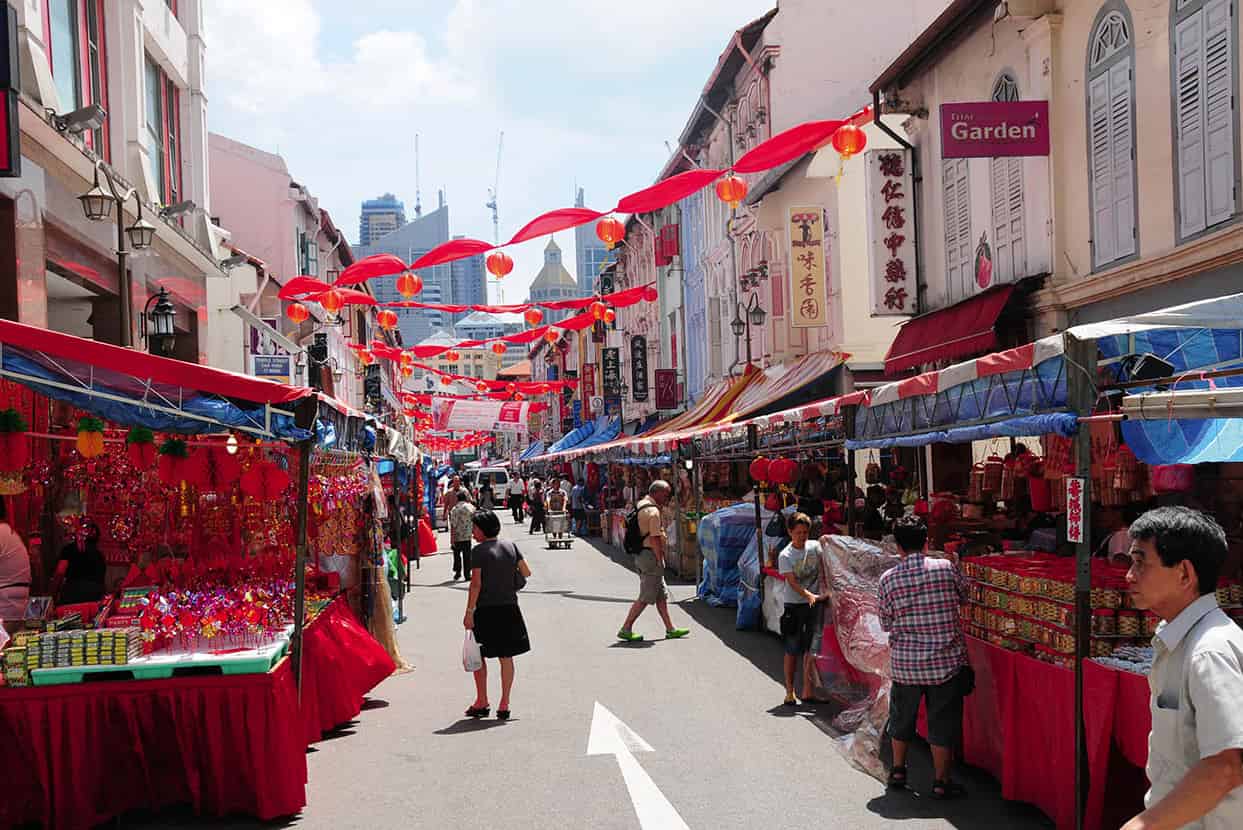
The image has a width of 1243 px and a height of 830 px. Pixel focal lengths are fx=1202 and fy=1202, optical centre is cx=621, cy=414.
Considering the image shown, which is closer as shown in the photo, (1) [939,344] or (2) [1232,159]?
(2) [1232,159]

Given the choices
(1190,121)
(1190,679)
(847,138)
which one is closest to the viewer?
(1190,679)

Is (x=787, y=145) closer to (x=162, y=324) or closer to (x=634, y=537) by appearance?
(x=634, y=537)

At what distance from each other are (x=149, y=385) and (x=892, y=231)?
44.5 feet

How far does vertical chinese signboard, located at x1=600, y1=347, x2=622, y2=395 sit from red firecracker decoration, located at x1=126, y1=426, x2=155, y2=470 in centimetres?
4138

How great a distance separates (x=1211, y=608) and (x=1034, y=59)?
1352 cm

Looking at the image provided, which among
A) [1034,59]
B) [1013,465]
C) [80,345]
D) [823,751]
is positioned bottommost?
[823,751]

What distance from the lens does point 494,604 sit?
411 inches

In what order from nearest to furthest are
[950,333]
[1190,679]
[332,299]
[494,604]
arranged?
[1190,679]
[494,604]
[950,333]
[332,299]

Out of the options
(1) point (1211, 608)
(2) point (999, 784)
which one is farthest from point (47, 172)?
(1) point (1211, 608)

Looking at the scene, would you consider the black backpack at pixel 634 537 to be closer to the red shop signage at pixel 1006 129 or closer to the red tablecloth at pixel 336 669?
the red tablecloth at pixel 336 669

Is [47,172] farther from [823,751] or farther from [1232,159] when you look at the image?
[1232,159]

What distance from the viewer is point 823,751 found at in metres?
8.88

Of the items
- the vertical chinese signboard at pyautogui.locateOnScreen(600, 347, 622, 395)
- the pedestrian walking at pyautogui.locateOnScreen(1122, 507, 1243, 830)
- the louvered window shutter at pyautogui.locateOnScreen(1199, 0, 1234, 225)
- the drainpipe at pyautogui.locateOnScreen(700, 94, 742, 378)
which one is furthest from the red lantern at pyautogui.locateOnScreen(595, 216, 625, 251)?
the vertical chinese signboard at pyautogui.locateOnScreen(600, 347, 622, 395)

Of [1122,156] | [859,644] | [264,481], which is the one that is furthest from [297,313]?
[859,644]
